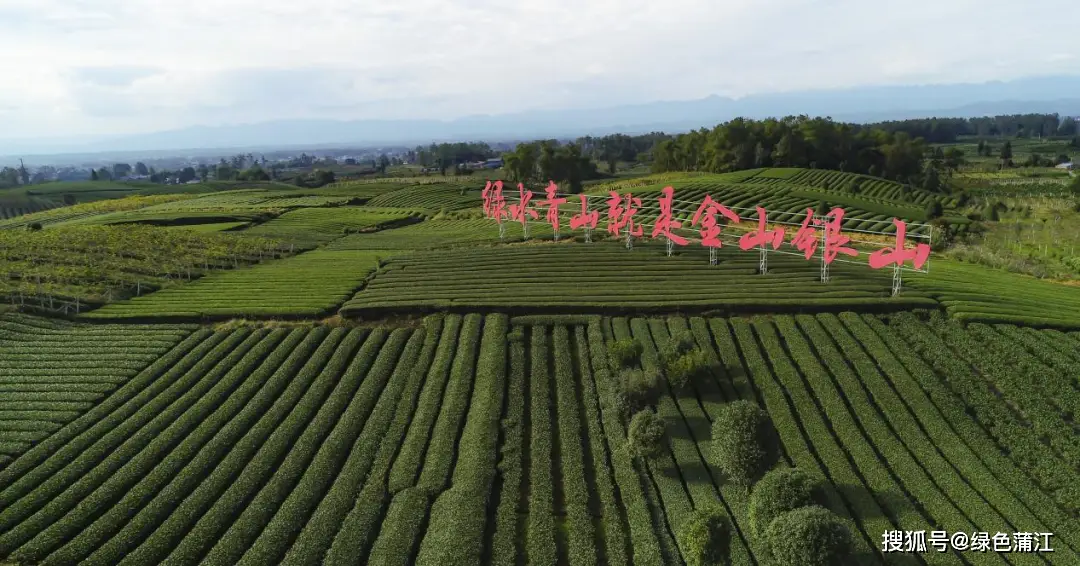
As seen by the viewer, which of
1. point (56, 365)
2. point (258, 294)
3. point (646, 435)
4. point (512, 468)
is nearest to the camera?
point (646, 435)

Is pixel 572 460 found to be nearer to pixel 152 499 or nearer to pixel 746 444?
pixel 746 444

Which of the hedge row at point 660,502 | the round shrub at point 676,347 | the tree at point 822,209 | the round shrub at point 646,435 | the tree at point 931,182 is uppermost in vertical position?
the tree at point 931,182

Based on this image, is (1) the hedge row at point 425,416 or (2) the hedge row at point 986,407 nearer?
(2) the hedge row at point 986,407

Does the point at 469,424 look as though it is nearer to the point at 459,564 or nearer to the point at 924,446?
the point at 459,564

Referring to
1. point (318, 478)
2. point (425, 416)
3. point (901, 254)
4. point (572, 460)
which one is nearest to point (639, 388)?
point (572, 460)

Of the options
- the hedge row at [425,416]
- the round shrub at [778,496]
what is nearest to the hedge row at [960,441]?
the round shrub at [778,496]

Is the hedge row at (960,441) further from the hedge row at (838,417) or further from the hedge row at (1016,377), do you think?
the hedge row at (1016,377)

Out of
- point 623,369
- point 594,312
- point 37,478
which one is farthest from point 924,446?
point 37,478
